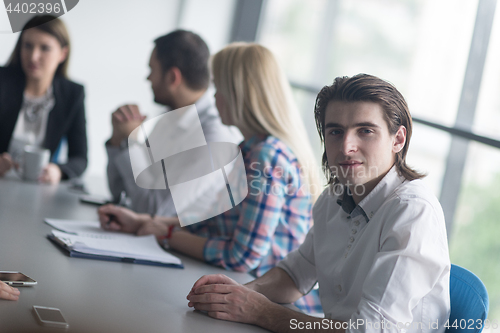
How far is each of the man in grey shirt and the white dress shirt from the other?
0.89 metres

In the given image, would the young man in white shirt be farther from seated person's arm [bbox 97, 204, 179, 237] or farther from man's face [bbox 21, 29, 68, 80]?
man's face [bbox 21, 29, 68, 80]

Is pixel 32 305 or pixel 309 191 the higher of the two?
pixel 309 191

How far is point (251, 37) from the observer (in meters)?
4.00

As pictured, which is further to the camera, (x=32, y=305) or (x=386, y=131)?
(x=386, y=131)

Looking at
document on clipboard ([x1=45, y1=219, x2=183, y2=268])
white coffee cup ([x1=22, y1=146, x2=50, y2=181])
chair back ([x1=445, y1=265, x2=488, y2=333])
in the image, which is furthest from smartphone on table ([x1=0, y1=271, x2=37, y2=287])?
white coffee cup ([x1=22, y1=146, x2=50, y2=181])

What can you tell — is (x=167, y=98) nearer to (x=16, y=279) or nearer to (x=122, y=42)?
(x=16, y=279)

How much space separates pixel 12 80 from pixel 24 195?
92 centimetres

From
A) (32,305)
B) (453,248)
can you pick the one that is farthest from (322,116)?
(453,248)

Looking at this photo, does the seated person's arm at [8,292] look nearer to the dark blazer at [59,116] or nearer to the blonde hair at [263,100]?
the blonde hair at [263,100]

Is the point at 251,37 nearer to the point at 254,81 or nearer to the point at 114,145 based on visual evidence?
the point at 114,145

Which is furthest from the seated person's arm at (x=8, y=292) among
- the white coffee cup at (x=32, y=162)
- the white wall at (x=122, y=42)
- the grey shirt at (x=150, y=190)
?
the white wall at (x=122, y=42)

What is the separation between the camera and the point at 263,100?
1593mm

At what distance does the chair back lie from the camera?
3.04 feet

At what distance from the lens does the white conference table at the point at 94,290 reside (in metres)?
0.85
